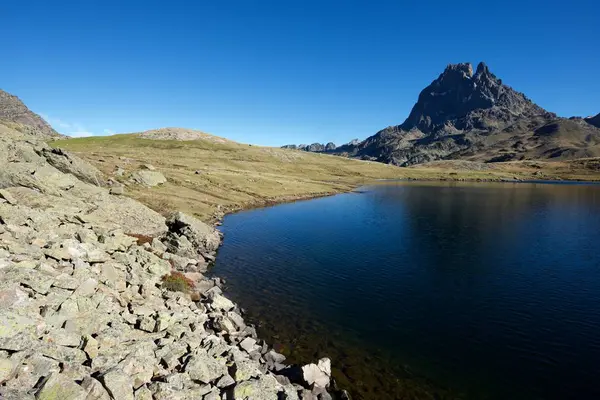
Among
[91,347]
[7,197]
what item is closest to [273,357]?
[91,347]

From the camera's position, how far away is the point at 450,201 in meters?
123

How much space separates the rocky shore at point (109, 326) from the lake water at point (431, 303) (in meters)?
4.29

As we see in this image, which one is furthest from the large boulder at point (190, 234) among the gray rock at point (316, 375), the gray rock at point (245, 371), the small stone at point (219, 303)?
the gray rock at point (316, 375)

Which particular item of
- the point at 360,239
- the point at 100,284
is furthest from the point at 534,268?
the point at 100,284

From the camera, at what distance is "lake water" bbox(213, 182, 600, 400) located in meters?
23.5

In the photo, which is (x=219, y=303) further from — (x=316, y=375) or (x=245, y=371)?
(x=316, y=375)

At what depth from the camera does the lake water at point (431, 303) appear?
77.2 ft

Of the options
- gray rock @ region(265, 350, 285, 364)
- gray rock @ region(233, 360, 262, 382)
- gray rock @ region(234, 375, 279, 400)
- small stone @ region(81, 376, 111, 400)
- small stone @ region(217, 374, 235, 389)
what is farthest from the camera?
gray rock @ region(265, 350, 285, 364)

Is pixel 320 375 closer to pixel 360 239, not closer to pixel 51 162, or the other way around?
pixel 360 239

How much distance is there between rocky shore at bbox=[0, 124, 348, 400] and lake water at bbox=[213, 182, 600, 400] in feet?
14.1

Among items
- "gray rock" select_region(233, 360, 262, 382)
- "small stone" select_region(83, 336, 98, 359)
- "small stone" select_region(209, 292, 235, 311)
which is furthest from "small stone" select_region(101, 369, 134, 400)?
"small stone" select_region(209, 292, 235, 311)

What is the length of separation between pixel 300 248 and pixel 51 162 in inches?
1621

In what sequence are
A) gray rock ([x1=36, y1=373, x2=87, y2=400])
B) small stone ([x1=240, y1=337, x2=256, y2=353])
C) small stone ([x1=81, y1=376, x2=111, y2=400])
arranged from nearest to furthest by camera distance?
gray rock ([x1=36, y1=373, x2=87, y2=400]) → small stone ([x1=81, y1=376, x2=111, y2=400]) → small stone ([x1=240, y1=337, x2=256, y2=353])

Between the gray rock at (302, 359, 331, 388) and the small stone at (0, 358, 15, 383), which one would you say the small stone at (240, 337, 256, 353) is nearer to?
the gray rock at (302, 359, 331, 388)
